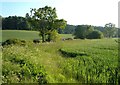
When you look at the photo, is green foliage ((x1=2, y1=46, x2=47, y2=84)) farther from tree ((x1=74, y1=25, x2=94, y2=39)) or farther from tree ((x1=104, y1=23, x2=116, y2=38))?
tree ((x1=104, y1=23, x2=116, y2=38))

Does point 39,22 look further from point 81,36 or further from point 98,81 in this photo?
point 98,81

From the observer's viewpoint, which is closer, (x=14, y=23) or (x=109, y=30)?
(x=14, y=23)

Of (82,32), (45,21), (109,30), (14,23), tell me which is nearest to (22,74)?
(45,21)

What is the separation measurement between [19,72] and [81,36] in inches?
3684

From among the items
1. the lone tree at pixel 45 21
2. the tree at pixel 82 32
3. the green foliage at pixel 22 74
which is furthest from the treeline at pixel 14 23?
the green foliage at pixel 22 74

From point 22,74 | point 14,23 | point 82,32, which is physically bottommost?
point 22,74

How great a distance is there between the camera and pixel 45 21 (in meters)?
68.8

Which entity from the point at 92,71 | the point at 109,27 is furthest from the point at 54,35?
the point at 109,27

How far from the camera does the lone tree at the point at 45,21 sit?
224ft

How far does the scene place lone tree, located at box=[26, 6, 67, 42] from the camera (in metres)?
68.2

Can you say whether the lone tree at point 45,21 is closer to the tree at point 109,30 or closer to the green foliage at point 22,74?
the green foliage at point 22,74

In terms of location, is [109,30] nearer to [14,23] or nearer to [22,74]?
[14,23]

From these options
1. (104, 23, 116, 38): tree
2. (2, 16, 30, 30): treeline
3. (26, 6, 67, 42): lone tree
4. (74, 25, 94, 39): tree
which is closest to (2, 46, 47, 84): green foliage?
(26, 6, 67, 42): lone tree

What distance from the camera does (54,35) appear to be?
2719 inches
